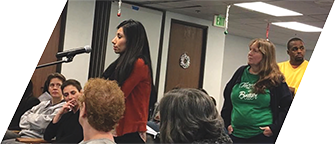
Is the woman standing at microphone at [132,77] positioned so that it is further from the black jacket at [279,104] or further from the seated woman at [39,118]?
the seated woman at [39,118]

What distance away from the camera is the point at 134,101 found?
2029 mm

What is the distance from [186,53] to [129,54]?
5370mm

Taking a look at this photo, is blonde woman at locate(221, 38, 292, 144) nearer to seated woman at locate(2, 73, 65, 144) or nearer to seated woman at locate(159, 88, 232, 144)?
seated woman at locate(159, 88, 232, 144)

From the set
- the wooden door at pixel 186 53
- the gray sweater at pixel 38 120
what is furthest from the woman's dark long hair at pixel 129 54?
the wooden door at pixel 186 53

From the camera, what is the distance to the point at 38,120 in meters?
3.09

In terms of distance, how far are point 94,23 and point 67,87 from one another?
337 cm

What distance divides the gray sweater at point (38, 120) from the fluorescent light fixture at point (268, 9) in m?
3.58

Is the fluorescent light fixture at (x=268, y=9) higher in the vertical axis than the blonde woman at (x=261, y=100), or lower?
higher

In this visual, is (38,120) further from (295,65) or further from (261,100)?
(295,65)

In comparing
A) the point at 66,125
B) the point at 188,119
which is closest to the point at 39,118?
the point at 66,125

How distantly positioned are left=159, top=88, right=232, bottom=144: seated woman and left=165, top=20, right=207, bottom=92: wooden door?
18.7 feet

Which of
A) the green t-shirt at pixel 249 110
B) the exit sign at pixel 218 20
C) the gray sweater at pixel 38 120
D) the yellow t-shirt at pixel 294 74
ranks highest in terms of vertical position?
the exit sign at pixel 218 20

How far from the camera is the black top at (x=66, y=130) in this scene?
2.56 m

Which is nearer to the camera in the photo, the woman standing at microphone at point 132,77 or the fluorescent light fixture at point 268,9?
the woman standing at microphone at point 132,77
